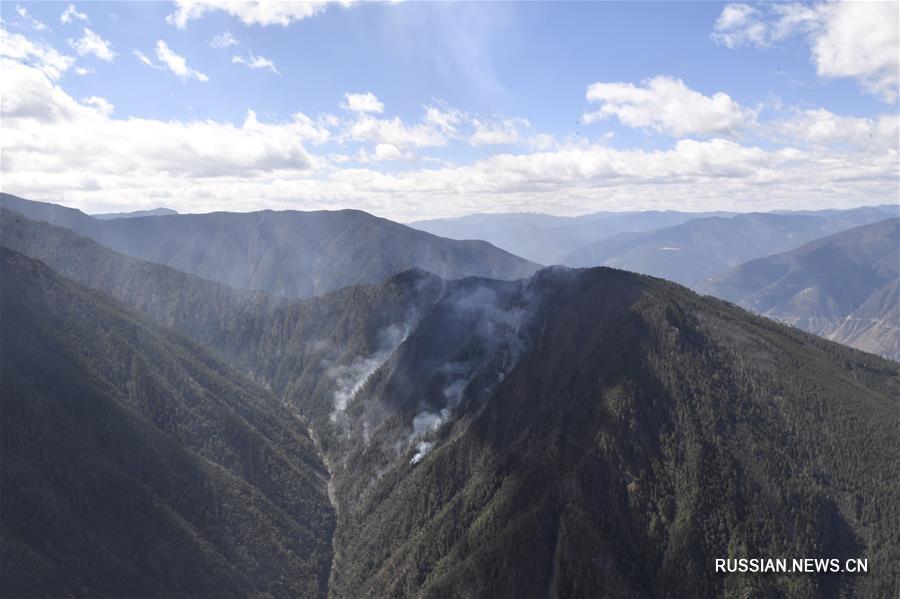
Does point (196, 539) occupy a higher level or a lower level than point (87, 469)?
lower

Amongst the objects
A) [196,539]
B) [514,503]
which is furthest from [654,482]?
[196,539]

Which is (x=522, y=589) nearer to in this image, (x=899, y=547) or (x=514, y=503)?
(x=514, y=503)

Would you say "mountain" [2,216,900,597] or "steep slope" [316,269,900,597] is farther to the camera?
"steep slope" [316,269,900,597]

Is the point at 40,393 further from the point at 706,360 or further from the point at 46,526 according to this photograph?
the point at 706,360

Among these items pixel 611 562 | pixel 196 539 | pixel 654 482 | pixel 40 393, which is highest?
pixel 40 393

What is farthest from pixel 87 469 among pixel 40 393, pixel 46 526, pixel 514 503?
pixel 514 503

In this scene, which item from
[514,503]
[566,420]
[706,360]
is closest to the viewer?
[514,503]

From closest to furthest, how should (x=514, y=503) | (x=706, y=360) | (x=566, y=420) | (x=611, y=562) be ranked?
(x=611, y=562) < (x=514, y=503) < (x=566, y=420) < (x=706, y=360)

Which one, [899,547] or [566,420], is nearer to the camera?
[899,547]

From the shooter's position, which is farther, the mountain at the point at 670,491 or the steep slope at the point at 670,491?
the steep slope at the point at 670,491
